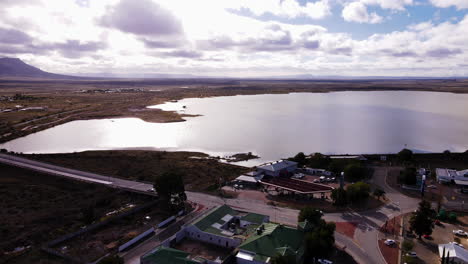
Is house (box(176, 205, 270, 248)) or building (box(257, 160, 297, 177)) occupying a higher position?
building (box(257, 160, 297, 177))

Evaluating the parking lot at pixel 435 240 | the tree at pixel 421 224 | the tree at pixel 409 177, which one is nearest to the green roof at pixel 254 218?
the parking lot at pixel 435 240

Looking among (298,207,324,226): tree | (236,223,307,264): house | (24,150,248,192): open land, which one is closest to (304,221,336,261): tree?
(236,223,307,264): house

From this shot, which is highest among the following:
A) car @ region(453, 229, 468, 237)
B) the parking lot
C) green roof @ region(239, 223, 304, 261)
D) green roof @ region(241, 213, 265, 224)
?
green roof @ region(239, 223, 304, 261)

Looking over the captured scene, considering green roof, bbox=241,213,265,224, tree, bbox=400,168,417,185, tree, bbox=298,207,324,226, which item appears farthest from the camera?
tree, bbox=400,168,417,185

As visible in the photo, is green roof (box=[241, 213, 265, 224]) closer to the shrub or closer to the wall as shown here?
the wall

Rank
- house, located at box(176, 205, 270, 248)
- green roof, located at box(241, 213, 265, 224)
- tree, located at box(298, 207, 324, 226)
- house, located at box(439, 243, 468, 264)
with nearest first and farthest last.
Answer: house, located at box(439, 243, 468, 264)
house, located at box(176, 205, 270, 248)
tree, located at box(298, 207, 324, 226)
green roof, located at box(241, 213, 265, 224)

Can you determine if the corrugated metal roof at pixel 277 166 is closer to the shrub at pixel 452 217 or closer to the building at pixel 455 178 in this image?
the building at pixel 455 178
